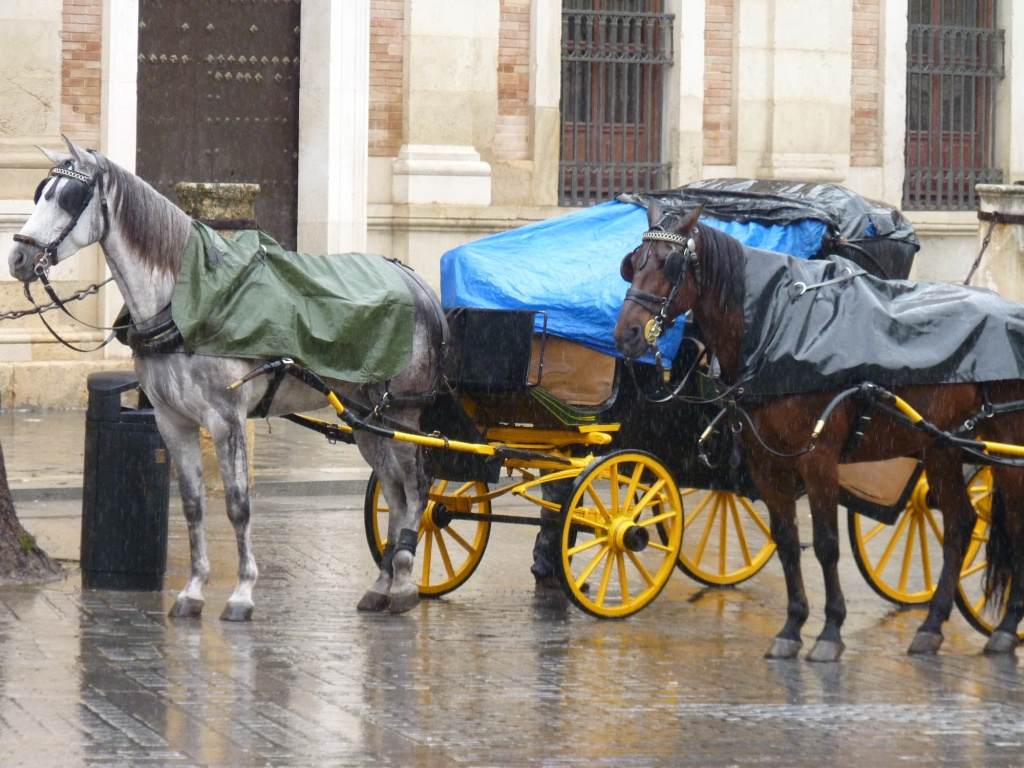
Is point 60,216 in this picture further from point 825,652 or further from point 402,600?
point 825,652

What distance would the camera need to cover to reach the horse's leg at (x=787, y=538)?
25.8 feet

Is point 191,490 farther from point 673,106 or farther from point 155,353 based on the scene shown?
point 673,106

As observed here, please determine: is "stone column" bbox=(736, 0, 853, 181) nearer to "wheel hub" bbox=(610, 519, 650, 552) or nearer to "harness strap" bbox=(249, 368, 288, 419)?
"wheel hub" bbox=(610, 519, 650, 552)

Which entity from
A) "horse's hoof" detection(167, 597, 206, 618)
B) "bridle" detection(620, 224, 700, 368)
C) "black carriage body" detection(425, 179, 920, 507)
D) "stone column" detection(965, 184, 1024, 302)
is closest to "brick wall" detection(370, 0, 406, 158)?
"stone column" detection(965, 184, 1024, 302)

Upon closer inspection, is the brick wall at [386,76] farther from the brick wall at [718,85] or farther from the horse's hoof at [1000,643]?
the horse's hoof at [1000,643]

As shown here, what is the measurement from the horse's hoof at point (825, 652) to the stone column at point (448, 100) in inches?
424

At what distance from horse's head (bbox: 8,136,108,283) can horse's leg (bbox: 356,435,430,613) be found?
67.5 inches

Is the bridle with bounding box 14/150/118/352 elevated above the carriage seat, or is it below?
above

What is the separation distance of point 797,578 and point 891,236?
2.03 m

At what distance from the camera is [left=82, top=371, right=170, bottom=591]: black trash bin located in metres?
9.02

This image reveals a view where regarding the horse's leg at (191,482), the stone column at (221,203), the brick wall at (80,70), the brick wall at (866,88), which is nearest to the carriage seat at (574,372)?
the horse's leg at (191,482)

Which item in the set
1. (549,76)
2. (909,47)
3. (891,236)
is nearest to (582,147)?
(549,76)

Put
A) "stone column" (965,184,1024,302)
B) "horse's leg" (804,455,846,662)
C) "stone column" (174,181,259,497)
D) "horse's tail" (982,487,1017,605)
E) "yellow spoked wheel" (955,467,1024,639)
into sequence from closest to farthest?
"horse's leg" (804,455,846,662), "horse's tail" (982,487,1017,605), "yellow spoked wheel" (955,467,1024,639), "stone column" (174,181,259,497), "stone column" (965,184,1024,302)

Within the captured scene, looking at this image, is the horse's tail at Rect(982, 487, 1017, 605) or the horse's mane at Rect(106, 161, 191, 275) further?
the horse's tail at Rect(982, 487, 1017, 605)
